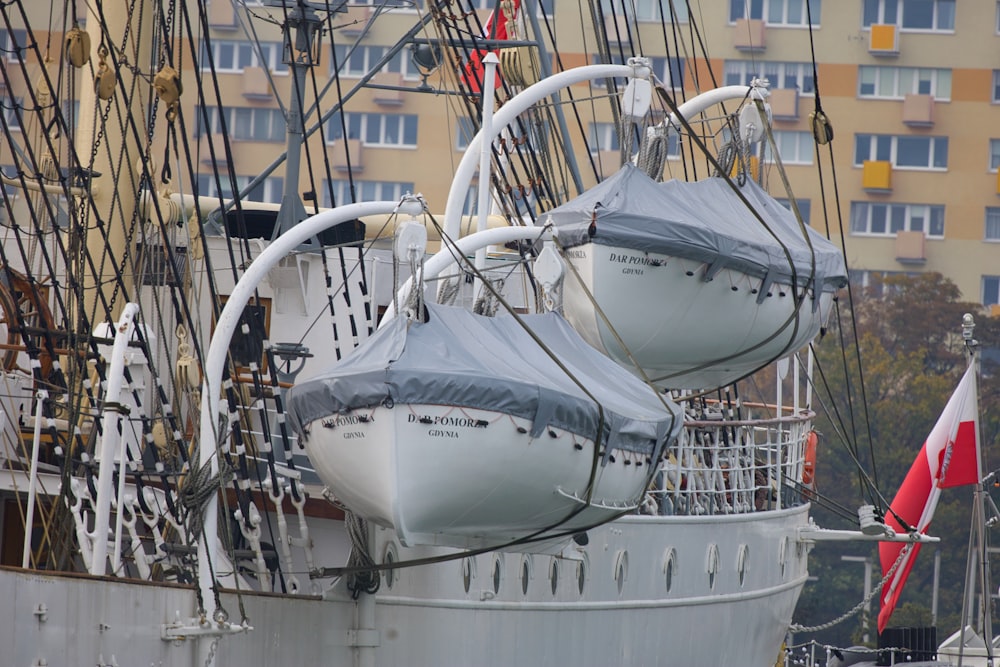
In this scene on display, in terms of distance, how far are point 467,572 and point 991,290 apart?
4124 cm

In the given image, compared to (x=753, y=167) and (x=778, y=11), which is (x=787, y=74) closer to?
(x=778, y=11)

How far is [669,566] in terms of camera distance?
19000 millimetres

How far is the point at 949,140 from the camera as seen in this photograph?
182 feet

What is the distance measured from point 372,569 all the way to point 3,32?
38.6m

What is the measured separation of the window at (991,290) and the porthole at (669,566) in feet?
122

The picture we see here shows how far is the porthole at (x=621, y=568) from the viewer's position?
1803 centimetres

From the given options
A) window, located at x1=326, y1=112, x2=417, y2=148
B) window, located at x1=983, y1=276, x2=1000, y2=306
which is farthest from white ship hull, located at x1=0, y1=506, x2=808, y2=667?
window, located at x1=326, y1=112, x2=417, y2=148

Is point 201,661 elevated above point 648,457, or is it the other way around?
point 648,457

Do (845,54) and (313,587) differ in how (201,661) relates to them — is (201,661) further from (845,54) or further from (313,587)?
(845,54)

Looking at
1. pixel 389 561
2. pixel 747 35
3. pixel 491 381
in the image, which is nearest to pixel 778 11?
pixel 747 35

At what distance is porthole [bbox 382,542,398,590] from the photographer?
50.5ft

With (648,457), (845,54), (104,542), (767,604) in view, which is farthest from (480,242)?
(845,54)

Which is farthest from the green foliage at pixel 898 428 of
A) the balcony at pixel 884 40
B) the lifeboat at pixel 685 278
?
the lifeboat at pixel 685 278

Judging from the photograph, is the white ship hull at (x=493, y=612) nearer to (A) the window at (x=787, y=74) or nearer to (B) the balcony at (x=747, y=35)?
(B) the balcony at (x=747, y=35)
